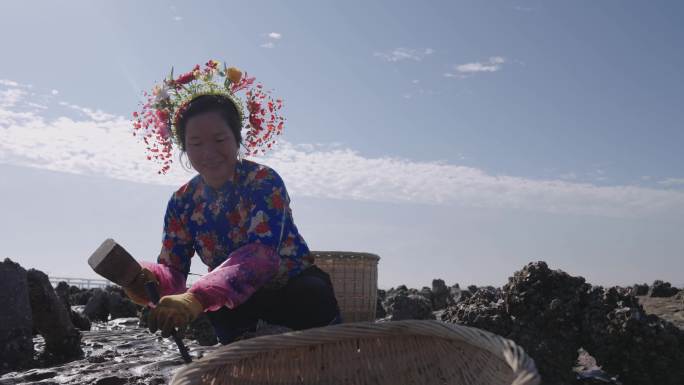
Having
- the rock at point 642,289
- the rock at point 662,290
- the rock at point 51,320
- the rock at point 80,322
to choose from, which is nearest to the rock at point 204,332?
the rock at point 51,320

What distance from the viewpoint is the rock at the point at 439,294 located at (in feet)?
38.6

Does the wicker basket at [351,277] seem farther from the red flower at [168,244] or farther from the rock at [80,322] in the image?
the red flower at [168,244]

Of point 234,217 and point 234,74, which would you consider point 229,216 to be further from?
point 234,74

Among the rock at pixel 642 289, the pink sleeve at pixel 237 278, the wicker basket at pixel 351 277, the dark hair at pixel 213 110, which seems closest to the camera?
the pink sleeve at pixel 237 278

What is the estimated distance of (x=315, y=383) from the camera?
288 cm

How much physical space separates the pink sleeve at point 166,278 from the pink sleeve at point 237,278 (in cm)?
59

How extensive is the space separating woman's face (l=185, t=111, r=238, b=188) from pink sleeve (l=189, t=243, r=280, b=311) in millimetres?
556

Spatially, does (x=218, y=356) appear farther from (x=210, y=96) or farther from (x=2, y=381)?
(x=2, y=381)

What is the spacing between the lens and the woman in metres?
3.44

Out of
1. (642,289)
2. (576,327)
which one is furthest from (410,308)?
(642,289)

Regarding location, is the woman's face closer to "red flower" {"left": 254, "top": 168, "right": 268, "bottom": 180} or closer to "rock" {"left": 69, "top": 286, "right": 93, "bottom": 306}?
"red flower" {"left": 254, "top": 168, "right": 268, "bottom": 180}

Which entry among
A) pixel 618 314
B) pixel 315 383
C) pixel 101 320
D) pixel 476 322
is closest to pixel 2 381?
pixel 315 383

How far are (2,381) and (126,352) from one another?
1219 mm

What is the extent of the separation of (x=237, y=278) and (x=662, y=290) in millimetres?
7979
